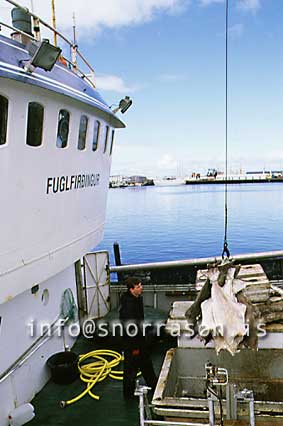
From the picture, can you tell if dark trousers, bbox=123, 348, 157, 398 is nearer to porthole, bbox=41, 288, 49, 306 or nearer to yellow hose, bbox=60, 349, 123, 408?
yellow hose, bbox=60, 349, 123, 408

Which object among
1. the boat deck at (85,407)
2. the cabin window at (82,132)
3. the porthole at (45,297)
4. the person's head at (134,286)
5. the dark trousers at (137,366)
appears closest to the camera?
the boat deck at (85,407)

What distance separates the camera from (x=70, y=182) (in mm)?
6488

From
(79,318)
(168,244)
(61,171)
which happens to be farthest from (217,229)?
(61,171)

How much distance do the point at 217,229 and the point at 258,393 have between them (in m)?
46.3

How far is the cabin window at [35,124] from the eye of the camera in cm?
535

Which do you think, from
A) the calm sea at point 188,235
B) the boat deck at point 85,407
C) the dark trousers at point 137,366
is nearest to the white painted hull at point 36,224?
the boat deck at point 85,407

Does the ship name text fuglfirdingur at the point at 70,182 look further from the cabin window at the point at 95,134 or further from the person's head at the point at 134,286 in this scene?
the person's head at the point at 134,286

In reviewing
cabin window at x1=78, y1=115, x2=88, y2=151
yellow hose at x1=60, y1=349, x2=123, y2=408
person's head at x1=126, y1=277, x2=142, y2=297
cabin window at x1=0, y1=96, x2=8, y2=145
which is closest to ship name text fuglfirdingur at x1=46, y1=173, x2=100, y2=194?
cabin window at x1=78, y1=115, x2=88, y2=151

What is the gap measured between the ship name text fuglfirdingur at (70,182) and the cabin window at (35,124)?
583mm

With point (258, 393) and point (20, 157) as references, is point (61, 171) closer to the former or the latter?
point (20, 157)

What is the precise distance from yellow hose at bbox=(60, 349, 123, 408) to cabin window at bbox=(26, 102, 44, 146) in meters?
4.03

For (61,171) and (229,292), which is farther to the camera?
(61,171)

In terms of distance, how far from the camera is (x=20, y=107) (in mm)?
5012

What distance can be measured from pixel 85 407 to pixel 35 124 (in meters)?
4.31
